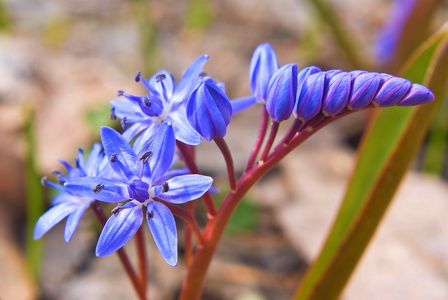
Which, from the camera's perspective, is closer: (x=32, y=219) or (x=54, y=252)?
(x=32, y=219)

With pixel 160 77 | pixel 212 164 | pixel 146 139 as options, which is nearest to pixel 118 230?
pixel 146 139

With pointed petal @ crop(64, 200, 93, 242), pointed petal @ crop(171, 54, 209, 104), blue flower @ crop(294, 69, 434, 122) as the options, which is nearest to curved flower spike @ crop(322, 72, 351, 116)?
blue flower @ crop(294, 69, 434, 122)

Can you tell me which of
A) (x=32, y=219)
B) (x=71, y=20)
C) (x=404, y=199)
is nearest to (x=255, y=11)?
(x=71, y=20)

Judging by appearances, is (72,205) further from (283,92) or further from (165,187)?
(283,92)

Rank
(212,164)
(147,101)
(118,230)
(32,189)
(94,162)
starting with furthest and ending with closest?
(212,164)
(32,189)
(94,162)
(147,101)
(118,230)

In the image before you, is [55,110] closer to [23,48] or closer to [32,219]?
[23,48]

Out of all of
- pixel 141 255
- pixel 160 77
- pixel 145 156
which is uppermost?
pixel 160 77
